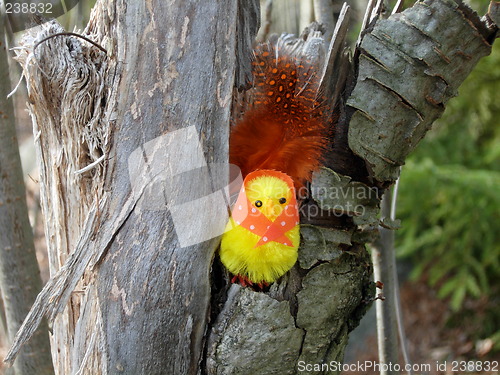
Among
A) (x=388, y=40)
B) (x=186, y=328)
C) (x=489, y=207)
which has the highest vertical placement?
(x=388, y=40)

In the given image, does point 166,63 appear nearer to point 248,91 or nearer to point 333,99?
point 248,91

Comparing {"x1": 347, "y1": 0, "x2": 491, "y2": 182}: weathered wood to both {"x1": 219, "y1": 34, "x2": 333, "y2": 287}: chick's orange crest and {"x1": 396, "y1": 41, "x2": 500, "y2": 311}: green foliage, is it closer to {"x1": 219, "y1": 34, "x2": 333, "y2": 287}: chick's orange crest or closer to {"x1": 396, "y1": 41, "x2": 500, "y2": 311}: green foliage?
{"x1": 219, "y1": 34, "x2": 333, "y2": 287}: chick's orange crest

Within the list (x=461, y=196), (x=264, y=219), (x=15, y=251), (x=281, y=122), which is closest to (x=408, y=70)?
(x=281, y=122)

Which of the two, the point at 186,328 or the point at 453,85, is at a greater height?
the point at 453,85

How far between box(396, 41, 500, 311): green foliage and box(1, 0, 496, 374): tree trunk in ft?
5.08

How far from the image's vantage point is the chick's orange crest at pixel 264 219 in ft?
3.23

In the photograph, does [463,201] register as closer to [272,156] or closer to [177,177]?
[272,156]

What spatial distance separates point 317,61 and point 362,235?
43 centimetres

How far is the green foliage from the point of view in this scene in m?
2.56

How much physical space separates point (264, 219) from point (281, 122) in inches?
8.5

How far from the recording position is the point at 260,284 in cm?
104

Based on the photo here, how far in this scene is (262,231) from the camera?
985 millimetres

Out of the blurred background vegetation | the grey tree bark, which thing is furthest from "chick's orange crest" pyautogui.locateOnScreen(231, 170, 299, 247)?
the blurred background vegetation

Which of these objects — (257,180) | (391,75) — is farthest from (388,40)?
(257,180)
